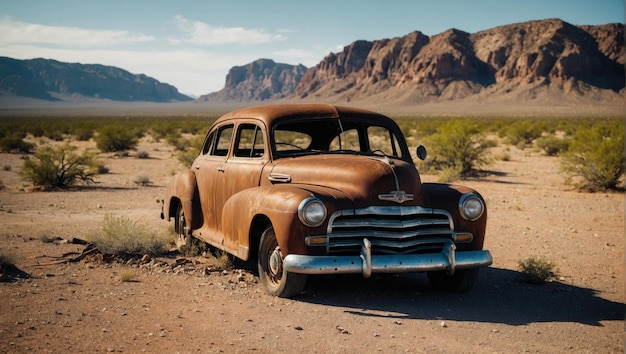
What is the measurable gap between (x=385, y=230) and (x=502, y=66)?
15341 centimetres

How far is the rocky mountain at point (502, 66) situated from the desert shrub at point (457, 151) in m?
117

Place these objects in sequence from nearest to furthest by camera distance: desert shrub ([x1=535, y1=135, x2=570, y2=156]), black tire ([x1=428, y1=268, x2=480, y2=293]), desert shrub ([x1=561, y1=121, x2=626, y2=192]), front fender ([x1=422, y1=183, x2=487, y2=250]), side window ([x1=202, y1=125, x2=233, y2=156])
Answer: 1. front fender ([x1=422, y1=183, x2=487, y2=250])
2. black tire ([x1=428, y1=268, x2=480, y2=293])
3. side window ([x1=202, y1=125, x2=233, y2=156])
4. desert shrub ([x1=561, y1=121, x2=626, y2=192])
5. desert shrub ([x1=535, y1=135, x2=570, y2=156])

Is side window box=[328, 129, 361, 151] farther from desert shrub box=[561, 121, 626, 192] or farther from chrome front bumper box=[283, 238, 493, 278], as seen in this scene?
desert shrub box=[561, 121, 626, 192]

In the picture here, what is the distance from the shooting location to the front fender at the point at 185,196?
7.99m

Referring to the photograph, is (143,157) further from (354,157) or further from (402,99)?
(402,99)

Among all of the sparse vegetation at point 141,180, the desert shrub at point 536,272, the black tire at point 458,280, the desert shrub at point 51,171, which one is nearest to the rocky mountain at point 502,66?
the sparse vegetation at point 141,180

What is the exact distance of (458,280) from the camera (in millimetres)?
6492

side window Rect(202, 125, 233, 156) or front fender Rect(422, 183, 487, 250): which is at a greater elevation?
side window Rect(202, 125, 233, 156)

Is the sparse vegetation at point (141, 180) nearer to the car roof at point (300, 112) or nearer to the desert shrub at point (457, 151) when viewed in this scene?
the desert shrub at point (457, 151)

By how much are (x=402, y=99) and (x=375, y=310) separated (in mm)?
145771

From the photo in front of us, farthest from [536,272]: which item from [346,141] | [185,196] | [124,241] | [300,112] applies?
[124,241]

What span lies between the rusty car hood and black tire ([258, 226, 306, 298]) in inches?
26.6

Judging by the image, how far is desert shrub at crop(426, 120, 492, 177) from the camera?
21.1 meters

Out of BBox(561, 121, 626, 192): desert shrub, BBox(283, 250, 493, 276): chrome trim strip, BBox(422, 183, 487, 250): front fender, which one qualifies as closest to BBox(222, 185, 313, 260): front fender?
BBox(283, 250, 493, 276): chrome trim strip
